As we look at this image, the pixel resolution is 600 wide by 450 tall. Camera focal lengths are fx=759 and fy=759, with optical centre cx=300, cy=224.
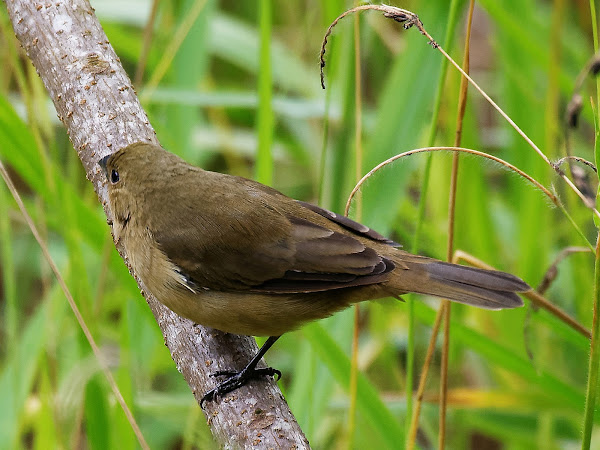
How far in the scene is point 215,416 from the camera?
2.06 metres

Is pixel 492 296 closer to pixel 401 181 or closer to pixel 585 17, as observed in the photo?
pixel 401 181

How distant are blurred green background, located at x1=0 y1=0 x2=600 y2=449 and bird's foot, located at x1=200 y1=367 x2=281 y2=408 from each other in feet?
0.41

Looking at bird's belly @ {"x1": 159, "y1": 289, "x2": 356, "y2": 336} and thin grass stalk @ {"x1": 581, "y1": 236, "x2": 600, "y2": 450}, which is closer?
thin grass stalk @ {"x1": 581, "y1": 236, "x2": 600, "y2": 450}

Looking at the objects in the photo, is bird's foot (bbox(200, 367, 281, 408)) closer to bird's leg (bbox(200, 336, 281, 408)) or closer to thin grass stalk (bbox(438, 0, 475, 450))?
bird's leg (bbox(200, 336, 281, 408))

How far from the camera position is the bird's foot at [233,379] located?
207 cm

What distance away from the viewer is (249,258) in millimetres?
2574

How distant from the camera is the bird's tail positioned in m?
2.41

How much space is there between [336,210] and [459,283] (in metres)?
0.71

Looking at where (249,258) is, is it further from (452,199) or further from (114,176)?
(452,199)

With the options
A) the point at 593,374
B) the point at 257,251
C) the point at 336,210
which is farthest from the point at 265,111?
the point at 593,374

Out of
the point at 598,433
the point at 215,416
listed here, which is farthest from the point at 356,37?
the point at 598,433

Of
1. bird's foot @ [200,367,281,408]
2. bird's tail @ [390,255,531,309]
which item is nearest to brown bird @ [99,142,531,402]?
bird's tail @ [390,255,531,309]

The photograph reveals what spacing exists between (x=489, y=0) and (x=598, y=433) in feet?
6.83

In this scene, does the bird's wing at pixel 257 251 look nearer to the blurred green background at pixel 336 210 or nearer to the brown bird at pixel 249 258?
the brown bird at pixel 249 258
